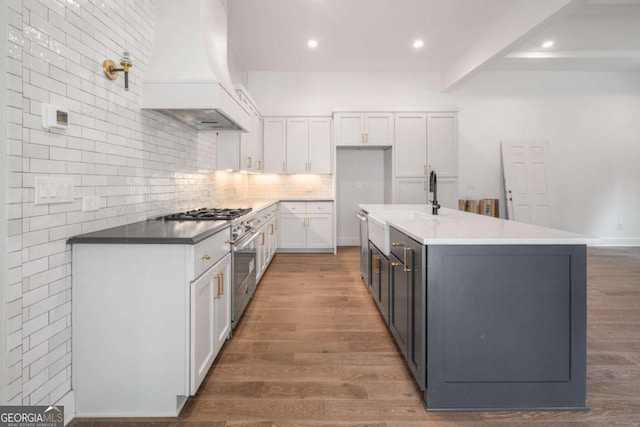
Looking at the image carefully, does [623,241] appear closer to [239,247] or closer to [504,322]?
[504,322]

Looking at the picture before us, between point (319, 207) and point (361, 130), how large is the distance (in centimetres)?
152

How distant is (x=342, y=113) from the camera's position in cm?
599

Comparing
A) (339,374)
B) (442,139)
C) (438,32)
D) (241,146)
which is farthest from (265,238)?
(438,32)

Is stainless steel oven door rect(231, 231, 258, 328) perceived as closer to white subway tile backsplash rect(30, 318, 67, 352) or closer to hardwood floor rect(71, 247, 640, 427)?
hardwood floor rect(71, 247, 640, 427)

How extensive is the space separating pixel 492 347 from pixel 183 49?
9.05 feet

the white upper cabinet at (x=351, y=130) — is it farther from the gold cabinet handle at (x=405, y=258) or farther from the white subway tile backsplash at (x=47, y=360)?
the white subway tile backsplash at (x=47, y=360)

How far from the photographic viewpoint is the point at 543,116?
650cm

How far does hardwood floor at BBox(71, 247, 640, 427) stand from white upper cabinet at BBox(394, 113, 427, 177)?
2.97 meters

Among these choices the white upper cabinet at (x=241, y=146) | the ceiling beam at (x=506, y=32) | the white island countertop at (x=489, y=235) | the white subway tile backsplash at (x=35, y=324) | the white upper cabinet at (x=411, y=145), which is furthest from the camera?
the white upper cabinet at (x=411, y=145)

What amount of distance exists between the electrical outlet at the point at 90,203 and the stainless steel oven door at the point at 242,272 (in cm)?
97

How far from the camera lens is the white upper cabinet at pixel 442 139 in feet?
19.5

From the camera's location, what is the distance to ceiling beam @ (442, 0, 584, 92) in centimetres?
337

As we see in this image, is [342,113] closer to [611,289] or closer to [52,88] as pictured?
[611,289]

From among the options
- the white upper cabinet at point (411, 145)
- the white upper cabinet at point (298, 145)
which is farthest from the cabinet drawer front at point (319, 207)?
the white upper cabinet at point (411, 145)
